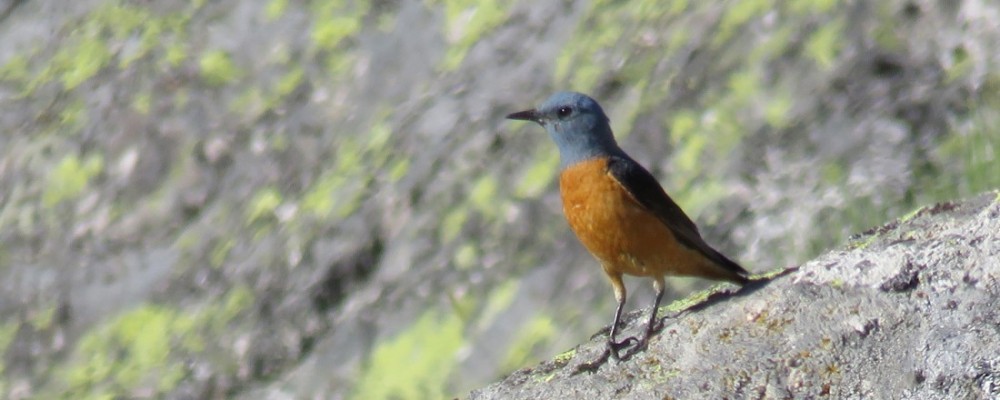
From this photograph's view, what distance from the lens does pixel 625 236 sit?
597 cm

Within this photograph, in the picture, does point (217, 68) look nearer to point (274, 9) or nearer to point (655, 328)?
point (274, 9)

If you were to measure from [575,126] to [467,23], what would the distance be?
2.22m

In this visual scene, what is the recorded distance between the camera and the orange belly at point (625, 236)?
5.97m

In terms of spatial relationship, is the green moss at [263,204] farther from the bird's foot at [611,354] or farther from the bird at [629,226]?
the bird's foot at [611,354]

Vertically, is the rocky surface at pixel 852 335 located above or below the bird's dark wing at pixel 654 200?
below

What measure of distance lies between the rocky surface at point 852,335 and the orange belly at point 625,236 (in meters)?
1.07

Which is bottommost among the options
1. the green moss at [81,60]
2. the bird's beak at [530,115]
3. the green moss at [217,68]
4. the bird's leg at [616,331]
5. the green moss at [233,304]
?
the bird's leg at [616,331]

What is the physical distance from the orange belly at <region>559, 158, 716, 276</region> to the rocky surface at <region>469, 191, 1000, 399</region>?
3.50 ft

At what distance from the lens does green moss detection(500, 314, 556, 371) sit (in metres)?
6.82

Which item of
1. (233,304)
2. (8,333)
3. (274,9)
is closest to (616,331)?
(233,304)

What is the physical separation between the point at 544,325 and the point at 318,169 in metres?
2.07

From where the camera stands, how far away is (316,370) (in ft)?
23.7

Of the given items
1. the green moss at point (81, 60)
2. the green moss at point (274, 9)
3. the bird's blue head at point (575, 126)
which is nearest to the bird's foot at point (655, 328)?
the bird's blue head at point (575, 126)

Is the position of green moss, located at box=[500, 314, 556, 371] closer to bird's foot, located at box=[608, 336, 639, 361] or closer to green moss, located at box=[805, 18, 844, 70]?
bird's foot, located at box=[608, 336, 639, 361]
